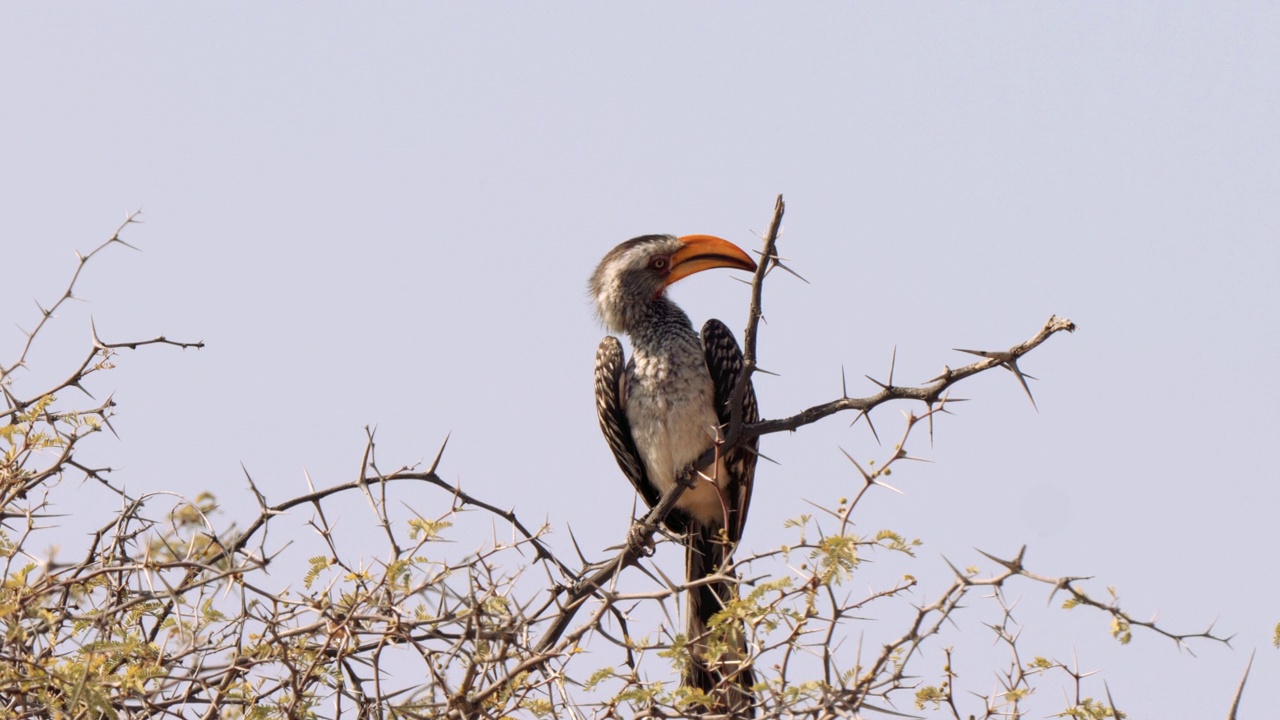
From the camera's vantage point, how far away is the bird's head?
21.9 ft

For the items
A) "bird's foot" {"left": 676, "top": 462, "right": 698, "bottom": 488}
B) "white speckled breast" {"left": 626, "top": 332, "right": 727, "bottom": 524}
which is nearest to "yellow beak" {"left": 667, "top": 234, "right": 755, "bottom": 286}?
"white speckled breast" {"left": 626, "top": 332, "right": 727, "bottom": 524}

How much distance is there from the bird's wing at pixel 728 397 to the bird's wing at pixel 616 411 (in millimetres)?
455

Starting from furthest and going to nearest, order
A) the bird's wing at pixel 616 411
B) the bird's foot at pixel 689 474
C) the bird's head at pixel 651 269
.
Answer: the bird's head at pixel 651 269 < the bird's wing at pixel 616 411 < the bird's foot at pixel 689 474

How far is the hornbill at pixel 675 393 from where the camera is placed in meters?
6.05

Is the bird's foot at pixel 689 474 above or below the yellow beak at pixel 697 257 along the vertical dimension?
below

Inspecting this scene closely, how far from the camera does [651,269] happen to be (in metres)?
6.78

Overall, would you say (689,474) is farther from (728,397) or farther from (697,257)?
(697,257)

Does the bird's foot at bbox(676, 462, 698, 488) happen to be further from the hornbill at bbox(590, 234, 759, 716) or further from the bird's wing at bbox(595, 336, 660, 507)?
the bird's wing at bbox(595, 336, 660, 507)

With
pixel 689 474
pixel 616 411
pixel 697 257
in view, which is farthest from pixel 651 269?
pixel 689 474

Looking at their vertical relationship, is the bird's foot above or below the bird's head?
below

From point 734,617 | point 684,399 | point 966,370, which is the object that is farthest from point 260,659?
point 684,399

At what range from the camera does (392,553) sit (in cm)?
361

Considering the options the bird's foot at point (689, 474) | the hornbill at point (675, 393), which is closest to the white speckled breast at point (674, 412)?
the hornbill at point (675, 393)

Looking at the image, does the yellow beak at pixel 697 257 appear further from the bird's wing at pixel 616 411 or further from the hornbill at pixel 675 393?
the bird's wing at pixel 616 411
